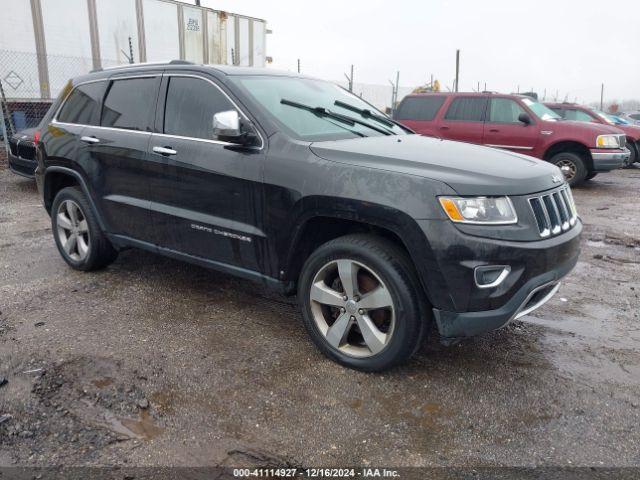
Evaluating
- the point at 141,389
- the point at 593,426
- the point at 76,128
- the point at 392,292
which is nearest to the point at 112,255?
the point at 76,128

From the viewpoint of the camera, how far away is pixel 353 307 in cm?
303

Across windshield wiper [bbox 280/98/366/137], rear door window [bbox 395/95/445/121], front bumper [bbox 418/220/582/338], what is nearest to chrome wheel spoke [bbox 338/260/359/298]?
front bumper [bbox 418/220/582/338]

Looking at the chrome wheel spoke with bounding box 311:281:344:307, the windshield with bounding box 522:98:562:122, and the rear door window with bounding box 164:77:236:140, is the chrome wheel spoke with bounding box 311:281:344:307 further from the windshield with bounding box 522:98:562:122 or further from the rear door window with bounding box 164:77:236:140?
the windshield with bounding box 522:98:562:122

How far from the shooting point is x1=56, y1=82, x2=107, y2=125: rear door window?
14.5 ft

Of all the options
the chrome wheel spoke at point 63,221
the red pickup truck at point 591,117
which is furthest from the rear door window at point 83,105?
the red pickup truck at point 591,117

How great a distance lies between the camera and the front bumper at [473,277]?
2.63 meters

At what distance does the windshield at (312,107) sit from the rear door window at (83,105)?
1.56m

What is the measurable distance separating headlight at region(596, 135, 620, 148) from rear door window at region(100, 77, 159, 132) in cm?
855

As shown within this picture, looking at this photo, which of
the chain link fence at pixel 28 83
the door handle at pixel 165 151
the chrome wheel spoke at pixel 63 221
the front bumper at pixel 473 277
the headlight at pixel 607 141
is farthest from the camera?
the chain link fence at pixel 28 83

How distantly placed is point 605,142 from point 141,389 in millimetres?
9584

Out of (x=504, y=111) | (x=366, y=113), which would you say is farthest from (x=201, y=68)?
(x=504, y=111)

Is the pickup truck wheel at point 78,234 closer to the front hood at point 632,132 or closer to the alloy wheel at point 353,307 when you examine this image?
the alloy wheel at point 353,307

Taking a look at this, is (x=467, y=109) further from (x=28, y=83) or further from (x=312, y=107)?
(x=28, y=83)

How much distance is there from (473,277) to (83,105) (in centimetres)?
366
